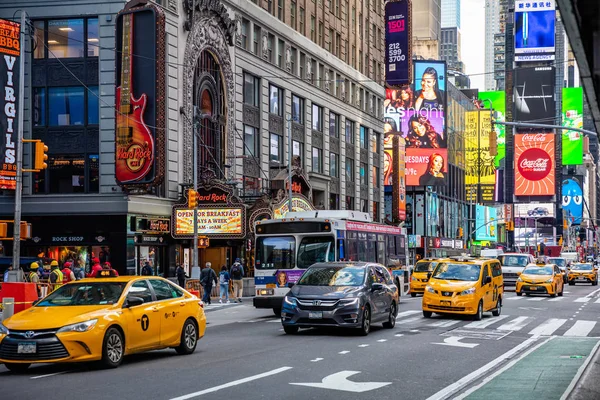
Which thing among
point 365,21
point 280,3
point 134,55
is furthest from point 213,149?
point 365,21

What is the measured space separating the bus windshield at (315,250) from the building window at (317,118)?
36.6m

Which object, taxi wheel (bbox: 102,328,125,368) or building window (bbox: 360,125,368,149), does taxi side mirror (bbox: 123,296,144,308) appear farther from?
building window (bbox: 360,125,368,149)

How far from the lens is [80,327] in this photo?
46.3 ft

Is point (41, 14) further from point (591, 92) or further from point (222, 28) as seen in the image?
point (591, 92)

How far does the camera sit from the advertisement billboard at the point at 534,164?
548 feet

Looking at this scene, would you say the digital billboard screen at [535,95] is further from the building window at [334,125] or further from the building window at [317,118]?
the building window at [317,118]

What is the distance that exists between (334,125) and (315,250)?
41658 mm

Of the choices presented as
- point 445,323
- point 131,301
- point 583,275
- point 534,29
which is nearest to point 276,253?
point 445,323

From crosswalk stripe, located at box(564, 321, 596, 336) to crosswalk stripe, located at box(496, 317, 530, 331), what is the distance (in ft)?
4.43

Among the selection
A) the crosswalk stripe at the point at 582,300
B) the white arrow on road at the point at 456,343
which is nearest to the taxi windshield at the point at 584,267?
the crosswalk stripe at the point at 582,300

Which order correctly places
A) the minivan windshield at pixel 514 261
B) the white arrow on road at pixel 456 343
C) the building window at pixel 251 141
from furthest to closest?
the building window at pixel 251 141
the minivan windshield at pixel 514 261
the white arrow on road at pixel 456 343

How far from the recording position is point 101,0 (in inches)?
1645

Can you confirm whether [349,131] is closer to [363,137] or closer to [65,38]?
[363,137]

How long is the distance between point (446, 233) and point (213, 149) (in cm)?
8025
